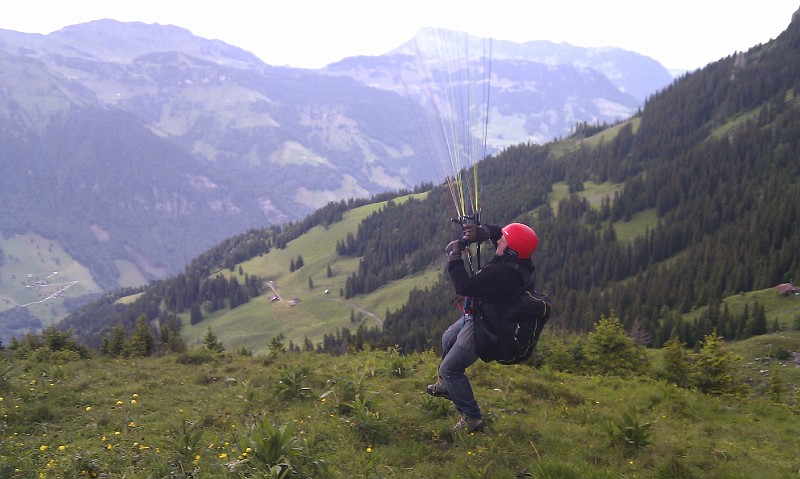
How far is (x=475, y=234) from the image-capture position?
9891 mm

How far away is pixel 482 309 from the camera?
1008cm

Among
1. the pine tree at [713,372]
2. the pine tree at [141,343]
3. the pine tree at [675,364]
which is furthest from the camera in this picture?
the pine tree at [141,343]

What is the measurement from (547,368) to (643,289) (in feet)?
325

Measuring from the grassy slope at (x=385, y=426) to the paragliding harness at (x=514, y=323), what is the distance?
200 centimetres

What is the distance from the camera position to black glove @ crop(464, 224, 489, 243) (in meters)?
9.86

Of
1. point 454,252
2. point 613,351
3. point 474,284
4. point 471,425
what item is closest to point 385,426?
point 471,425

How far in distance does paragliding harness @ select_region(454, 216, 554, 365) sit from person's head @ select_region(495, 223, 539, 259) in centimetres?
30

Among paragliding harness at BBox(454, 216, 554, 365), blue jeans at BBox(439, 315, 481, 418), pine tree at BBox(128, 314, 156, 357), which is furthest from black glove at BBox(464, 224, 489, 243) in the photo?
pine tree at BBox(128, 314, 156, 357)

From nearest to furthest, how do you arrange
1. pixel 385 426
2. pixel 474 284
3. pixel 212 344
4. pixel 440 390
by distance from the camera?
1. pixel 474 284
2. pixel 385 426
3. pixel 440 390
4. pixel 212 344

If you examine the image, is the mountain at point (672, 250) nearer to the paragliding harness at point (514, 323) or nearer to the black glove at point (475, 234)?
the paragliding harness at point (514, 323)

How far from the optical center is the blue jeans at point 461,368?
10.4 meters

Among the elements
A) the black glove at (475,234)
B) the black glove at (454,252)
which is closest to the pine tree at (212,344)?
the black glove at (454,252)

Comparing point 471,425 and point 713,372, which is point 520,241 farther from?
point 713,372

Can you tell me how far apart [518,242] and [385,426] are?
4.83 meters
